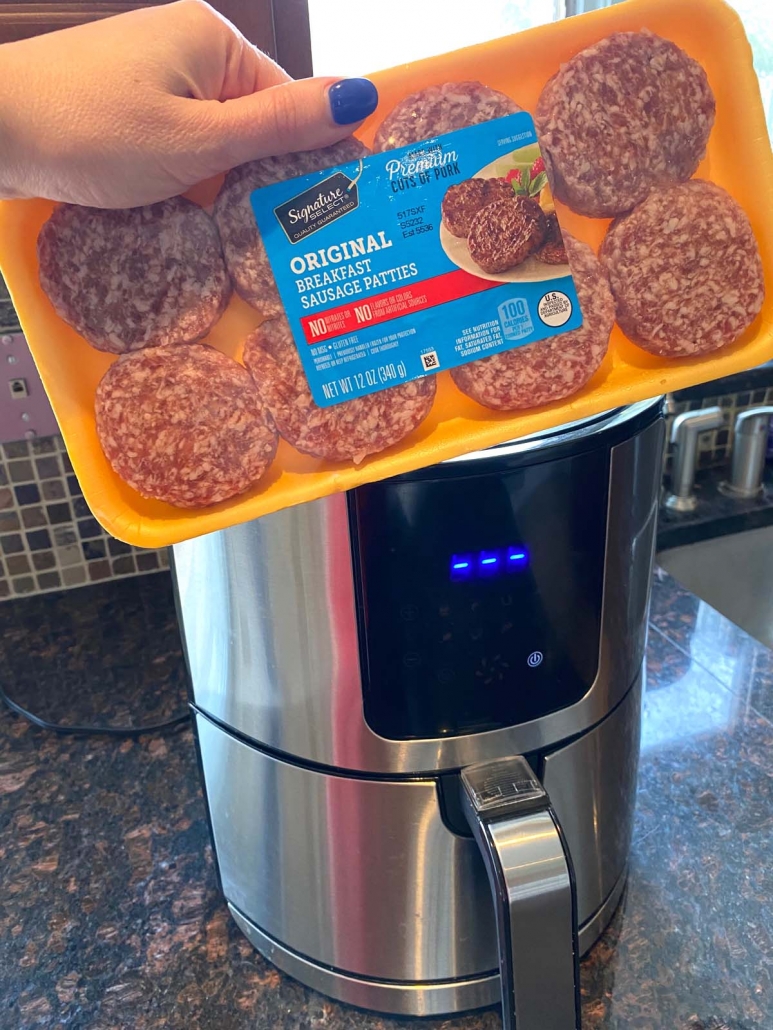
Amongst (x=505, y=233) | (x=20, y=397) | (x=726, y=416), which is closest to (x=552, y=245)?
(x=505, y=233)

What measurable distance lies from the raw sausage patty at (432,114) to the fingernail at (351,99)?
0.02 metres

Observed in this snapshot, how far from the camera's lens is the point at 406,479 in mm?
405

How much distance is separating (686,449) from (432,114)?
826 millimetres

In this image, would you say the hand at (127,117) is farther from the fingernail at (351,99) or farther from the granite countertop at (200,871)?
the granite countertop at (200,871)

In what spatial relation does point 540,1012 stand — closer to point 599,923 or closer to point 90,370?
point 599,923

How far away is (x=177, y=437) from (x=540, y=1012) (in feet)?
1.18

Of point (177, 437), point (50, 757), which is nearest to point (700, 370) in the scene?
point (177, 437)

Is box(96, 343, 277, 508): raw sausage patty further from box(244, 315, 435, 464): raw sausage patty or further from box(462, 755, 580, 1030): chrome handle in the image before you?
box(462, 755, 580, 1030): chrome handle

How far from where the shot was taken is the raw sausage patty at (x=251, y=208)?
358 mm

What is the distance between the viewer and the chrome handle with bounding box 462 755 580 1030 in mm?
409

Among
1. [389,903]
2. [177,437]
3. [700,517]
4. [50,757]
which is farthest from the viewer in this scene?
[700,517]

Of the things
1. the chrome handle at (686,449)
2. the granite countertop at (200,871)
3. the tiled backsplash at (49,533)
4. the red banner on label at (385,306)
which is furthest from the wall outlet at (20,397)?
the chrome handle at (686,449)

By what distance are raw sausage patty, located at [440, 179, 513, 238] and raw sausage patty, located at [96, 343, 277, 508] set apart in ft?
0.42

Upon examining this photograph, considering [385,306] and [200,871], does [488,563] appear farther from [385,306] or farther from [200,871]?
[200,871]
